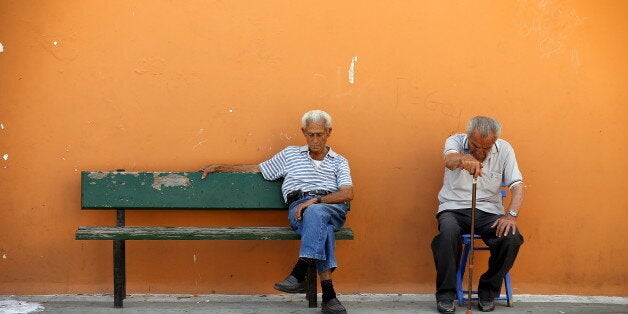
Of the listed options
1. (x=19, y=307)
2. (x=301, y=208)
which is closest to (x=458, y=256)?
(x=301, y=208)

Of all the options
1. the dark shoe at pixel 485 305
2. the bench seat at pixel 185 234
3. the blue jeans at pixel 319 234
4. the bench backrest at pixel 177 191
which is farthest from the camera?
the bench backrest at pixel 177 191

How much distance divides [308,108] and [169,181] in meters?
1.09

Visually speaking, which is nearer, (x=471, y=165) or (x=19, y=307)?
(x=471, y=165)

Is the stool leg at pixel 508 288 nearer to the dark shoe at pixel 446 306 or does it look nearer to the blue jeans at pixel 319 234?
the dark shoe at pixel 446 306

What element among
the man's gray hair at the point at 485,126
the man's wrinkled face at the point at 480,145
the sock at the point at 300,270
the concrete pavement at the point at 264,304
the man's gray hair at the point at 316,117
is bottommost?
the concrete pavement at the point at 264,304

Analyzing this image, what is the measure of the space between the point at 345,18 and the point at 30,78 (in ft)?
7.25

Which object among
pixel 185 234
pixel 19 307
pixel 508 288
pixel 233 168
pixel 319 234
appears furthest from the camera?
pixel 233 168

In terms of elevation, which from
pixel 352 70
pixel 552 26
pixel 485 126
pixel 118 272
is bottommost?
pixel 118 272

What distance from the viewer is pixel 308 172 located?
592 cm

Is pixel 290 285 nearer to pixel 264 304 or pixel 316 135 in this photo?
pixel 264 304

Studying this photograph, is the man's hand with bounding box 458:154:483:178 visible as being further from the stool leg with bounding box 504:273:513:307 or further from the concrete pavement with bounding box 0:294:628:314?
the concrete pavement with bounding box 0:294:628:314

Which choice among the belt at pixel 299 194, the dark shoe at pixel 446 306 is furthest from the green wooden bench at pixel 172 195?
the dark shoe at pixel 446 306

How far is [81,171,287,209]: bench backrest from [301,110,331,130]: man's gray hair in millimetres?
478

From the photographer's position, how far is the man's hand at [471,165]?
5531 mm
